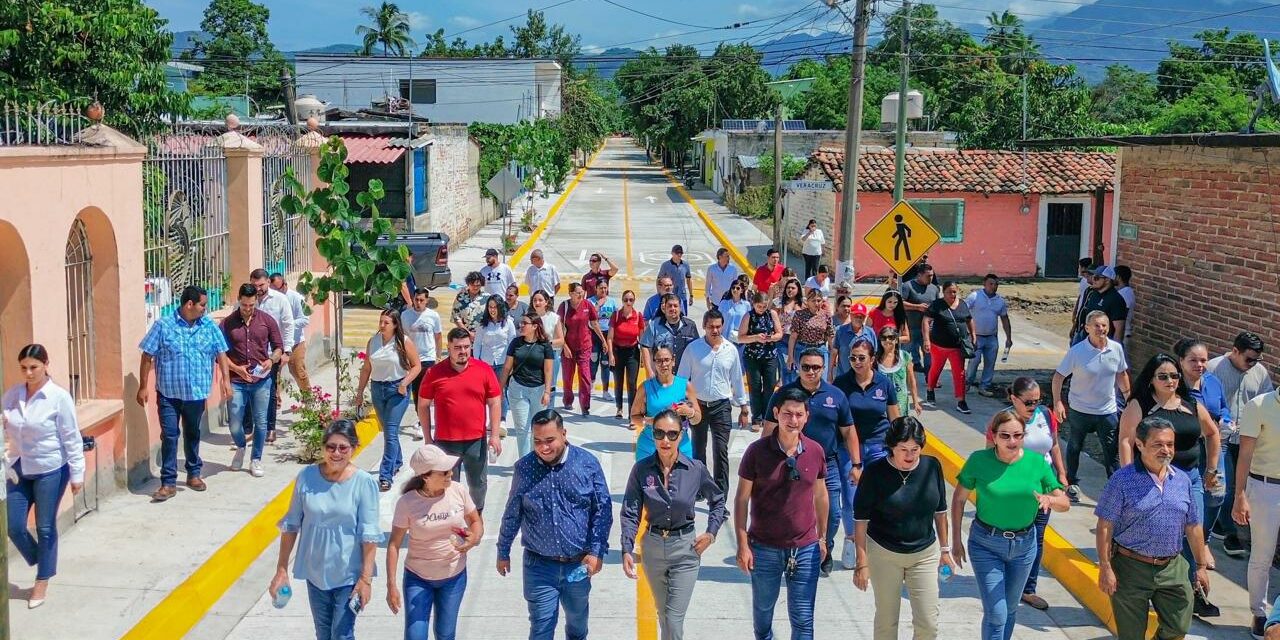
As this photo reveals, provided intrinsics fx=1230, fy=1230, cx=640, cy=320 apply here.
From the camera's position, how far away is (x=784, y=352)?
1316 centimetres

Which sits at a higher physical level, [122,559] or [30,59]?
[30,59]

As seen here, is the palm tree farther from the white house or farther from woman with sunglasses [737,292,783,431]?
woman with sunglasses [737,292,783,431]

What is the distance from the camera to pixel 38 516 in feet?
25.0

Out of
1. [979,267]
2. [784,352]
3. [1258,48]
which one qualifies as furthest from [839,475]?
[1258,48]

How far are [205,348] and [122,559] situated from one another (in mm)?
1977

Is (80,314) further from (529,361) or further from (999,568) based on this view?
(999,568)

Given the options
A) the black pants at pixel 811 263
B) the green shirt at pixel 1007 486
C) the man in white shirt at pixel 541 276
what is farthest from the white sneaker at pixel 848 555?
the black pants at pixel 811 263

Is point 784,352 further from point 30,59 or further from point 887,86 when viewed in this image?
point 887,86

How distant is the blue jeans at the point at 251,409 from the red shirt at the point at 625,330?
12.7 feet

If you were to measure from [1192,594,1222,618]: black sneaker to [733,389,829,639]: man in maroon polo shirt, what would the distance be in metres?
2.80

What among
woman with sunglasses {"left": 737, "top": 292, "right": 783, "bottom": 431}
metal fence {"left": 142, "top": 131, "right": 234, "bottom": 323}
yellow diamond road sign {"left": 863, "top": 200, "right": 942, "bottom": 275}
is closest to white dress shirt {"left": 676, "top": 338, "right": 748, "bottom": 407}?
woman with sunglasses {"left": 737, "top": 292, "right": 783, "bottom": 431}

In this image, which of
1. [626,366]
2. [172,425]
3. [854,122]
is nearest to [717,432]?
[626,366]

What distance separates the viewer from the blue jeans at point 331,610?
6266 millimetres

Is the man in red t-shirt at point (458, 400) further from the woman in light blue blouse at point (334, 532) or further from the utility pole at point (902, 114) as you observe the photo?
the utility pole at point (902, 114)
